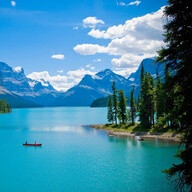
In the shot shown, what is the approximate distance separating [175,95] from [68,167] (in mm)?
43944

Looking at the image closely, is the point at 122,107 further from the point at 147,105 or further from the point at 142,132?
the point at 142,132

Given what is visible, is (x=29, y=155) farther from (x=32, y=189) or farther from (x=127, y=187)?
(x=127, y=187)

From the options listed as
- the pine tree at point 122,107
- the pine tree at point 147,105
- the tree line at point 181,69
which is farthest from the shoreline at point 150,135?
the tree line at point 181,69

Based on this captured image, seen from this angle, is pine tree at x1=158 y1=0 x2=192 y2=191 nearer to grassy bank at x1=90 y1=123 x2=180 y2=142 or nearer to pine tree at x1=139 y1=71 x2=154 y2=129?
grassy bank at x1=90 y1=123 x2=180 y2=142

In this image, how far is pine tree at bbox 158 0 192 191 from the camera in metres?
17.2

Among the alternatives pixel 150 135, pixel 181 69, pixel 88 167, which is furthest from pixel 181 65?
pixel 150 135

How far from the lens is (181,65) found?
18.0m

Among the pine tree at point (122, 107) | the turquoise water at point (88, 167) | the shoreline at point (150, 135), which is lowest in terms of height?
the turquoise water at point (88, 167)

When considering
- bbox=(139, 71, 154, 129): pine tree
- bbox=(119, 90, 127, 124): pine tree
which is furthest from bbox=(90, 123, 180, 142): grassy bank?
bbox=(119, 90, 127, 124): pine tree

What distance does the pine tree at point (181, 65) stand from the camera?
17.2 m

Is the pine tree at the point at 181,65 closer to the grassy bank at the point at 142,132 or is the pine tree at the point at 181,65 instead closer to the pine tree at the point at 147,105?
the grassy bank at the point at 142,132

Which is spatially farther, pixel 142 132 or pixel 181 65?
pixel 142 132

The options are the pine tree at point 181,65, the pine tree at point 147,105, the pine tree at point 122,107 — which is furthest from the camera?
the pine tree at point 122,107

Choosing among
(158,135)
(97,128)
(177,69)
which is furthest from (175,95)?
(97,128)
